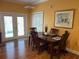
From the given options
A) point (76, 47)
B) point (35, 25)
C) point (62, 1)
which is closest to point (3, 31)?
point (35, 25)

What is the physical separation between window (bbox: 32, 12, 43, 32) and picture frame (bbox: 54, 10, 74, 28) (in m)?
1.45

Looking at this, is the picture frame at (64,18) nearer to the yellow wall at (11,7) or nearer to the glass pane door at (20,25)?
the yellow wall at (11,7)

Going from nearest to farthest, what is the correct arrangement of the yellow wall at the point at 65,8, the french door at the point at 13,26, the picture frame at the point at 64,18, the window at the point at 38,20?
the yellow wall at the point at 65,8
the picture frame at the point at 64,18
the french door at the point at 13,26
the window at the point at 38,20

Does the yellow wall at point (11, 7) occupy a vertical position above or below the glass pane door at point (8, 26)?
above

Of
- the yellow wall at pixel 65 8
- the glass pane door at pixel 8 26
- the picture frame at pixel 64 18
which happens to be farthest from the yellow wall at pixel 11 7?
the picture frame at pixel 64 18

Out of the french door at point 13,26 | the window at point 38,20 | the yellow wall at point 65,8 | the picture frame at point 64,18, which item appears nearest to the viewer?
the yellow wall at point 65,8

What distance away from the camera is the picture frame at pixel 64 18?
3833 millimetres

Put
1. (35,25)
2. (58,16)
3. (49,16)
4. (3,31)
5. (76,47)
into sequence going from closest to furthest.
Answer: (76,47) < (58,16) < (49,16) < (3,31) < (35,25)

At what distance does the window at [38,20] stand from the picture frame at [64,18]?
145cm

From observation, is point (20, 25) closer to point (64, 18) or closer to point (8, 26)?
point (8, 26)

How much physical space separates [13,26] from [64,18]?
3696 mm

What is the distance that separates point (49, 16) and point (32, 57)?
2.61 meters

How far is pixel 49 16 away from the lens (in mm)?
5020

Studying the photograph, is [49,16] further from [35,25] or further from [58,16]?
[35,25]
